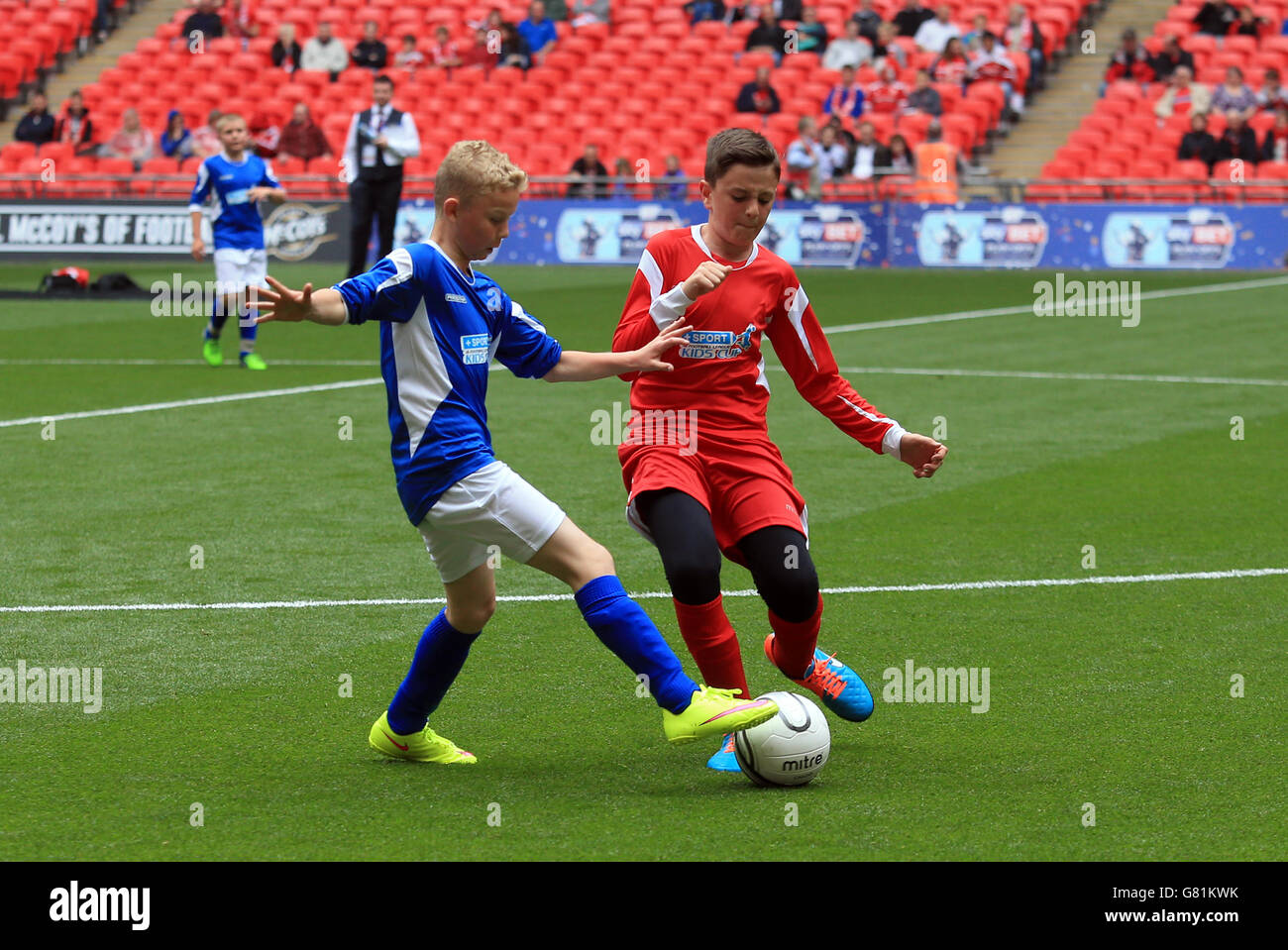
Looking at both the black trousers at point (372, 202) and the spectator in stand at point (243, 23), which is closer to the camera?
the black trousers at point (372, 202)

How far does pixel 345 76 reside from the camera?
3256cm

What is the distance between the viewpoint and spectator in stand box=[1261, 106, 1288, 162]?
2580 centimetres

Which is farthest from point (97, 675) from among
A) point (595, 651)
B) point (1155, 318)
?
point (1155, 318)

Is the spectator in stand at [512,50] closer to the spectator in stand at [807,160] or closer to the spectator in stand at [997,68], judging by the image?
the spectator in stand at [807,160]

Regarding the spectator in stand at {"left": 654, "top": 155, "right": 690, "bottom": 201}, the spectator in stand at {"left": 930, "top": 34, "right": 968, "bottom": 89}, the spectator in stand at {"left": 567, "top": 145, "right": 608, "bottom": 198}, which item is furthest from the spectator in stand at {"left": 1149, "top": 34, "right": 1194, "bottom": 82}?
the spectator in stand at {"left": 567, "top": 145, "right": 608, "bottom": 198}

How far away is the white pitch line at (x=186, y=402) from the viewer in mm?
12172

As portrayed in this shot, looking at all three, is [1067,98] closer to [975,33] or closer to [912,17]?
[975,33]

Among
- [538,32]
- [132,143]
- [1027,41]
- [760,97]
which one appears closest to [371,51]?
[538,32]

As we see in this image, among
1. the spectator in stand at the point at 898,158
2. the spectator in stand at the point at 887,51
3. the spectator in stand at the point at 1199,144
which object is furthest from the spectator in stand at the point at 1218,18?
the spectator in stand at the point at 898,158

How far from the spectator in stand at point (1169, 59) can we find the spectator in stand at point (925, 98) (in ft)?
10.7

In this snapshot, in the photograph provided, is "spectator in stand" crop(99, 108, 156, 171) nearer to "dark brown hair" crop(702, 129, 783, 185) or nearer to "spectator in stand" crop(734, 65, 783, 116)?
"spectator in stand" crop(734, 65, 783, 116)

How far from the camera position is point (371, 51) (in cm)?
3191

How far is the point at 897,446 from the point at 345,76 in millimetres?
28291

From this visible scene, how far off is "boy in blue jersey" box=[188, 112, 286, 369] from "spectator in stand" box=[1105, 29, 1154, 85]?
17.1 meters
